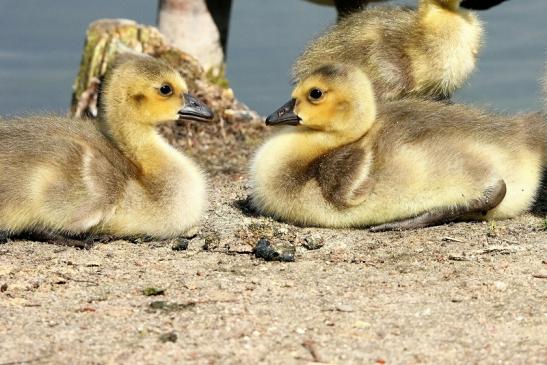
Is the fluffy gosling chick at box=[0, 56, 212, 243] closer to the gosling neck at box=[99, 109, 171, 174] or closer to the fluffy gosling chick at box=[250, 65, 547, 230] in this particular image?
the gosling neck at box=[99, 109, 171, 174]

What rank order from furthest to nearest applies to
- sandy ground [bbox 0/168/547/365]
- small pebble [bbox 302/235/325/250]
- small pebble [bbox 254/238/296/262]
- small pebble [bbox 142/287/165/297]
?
1. small pebble [bbox 302/235/325/250]
2. small pebble [bbox 254/238/296/262]
3. small pebble [bbox 142/287/165/297]
4. sandy ground [bbox 0/168/547/365]

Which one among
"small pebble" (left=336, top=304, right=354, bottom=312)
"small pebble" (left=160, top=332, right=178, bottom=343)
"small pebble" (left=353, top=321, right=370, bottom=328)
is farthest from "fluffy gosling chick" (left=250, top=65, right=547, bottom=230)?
"small pebble" (left=160, top=332, right=178, bottom=343)

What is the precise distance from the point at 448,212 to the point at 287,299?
1.63 meters

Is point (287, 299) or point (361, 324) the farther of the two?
point (287, 299)

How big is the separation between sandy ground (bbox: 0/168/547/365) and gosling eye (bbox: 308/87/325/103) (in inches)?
28.2

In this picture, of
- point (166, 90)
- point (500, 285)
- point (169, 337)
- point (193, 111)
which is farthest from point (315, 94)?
point (169, 337)

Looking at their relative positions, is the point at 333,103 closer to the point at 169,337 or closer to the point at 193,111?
the point at 193,111

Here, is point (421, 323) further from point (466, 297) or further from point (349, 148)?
point (349, 148)

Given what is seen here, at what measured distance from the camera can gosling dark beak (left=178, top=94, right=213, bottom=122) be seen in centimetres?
540

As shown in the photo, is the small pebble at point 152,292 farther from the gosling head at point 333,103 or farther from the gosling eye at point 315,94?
the gosling eye at point 315,94

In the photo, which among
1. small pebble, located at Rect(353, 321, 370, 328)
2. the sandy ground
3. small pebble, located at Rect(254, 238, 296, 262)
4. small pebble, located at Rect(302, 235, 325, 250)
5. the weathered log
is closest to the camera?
the sandy ground

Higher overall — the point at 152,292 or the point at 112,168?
the point at 112,168

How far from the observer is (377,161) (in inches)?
209

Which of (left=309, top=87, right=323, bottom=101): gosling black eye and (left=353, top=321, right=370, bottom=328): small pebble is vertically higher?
(left=309, top=87, right=323, bottom=101): gosling black eye
